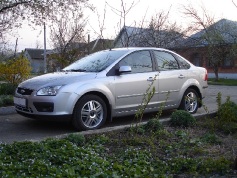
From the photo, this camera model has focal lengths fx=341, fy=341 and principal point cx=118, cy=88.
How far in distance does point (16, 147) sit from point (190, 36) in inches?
1154

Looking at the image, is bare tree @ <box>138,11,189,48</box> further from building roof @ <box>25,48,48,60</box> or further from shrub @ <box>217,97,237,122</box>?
building roof @ <box>25,48,48,60</box>

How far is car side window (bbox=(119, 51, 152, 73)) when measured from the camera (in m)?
6.98

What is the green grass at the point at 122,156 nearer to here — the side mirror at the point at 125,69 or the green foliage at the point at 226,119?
the green foliage at the point at 226,119


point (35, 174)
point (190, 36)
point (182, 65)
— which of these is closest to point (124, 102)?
point (182, 65)

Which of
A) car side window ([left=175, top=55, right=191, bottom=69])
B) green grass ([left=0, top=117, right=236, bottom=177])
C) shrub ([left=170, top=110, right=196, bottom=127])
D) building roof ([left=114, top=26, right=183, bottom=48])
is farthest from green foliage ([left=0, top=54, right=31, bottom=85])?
green grass ([left=0, top=117, right=236, bottom=177])

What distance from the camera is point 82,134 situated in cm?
509

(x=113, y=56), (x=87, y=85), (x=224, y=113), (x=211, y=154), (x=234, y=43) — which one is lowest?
(x=211, y=154)

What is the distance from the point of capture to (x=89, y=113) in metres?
6.25

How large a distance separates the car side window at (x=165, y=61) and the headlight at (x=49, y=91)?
8.35 feet

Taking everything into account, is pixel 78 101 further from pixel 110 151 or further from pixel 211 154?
pixel 211 154

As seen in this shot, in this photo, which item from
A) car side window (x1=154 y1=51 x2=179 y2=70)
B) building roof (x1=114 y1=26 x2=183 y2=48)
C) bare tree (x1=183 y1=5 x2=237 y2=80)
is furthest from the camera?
bare tree (x1=183 y1=5 x2=237 y2=80)

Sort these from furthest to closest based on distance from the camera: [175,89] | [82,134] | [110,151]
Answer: [175,89], [82,134], [110,151]

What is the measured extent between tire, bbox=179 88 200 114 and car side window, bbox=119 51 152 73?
1.24m

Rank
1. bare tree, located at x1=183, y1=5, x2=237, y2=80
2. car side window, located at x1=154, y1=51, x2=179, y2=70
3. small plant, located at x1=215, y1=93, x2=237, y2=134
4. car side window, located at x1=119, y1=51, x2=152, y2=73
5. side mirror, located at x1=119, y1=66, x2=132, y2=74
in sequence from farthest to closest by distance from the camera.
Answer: bare tree, located at x1=183, y1=5, x2=237, y2=80, car side window, located at x1=154, y1=51, x2=179, y2=70, car side window, located at x1=119, y1=51, x2=152, y2=73, side mirror, located at x1=119, y1=66, x2=132, y2=74, small plant, located at x1=215, y1=93, x2=237, y2=134
